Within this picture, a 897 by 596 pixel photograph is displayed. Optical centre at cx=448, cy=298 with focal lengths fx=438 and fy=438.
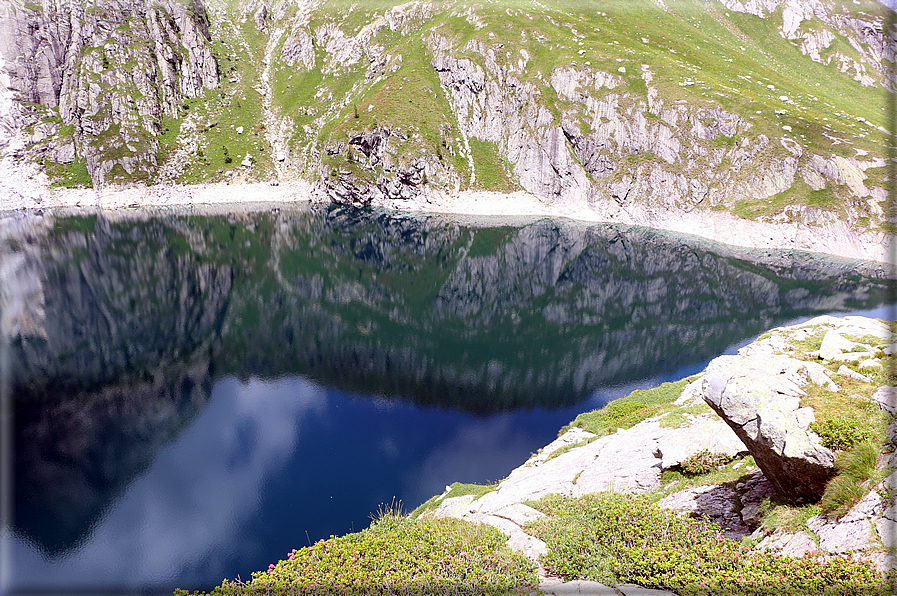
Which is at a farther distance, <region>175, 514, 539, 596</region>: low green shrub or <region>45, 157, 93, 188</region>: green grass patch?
<region>45, 157, 93, 188</region>: green grass patch

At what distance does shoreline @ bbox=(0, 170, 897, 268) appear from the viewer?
9194cm

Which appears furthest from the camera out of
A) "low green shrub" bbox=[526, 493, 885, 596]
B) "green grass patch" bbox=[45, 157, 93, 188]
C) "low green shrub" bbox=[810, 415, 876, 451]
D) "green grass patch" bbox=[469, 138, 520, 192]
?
"green grass patch" bbox=[45, 157, 93, 188]

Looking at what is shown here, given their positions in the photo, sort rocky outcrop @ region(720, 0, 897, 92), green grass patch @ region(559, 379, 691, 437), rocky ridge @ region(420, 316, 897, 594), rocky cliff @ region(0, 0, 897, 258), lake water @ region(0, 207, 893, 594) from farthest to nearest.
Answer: rocky outcrop @ region(720, 0, 897, 92) → rocky cliff @ region(0, 0, 897, 258) → green grass patch @ region(559, 379, 691, 437) → lake water @ region(0, 207, 893, 594) → rocky ridge @ region(420, 316, 897, 594)

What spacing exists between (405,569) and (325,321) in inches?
1659

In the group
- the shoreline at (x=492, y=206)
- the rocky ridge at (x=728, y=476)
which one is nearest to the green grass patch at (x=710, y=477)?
the rocky ridge at (x=728, y=476)

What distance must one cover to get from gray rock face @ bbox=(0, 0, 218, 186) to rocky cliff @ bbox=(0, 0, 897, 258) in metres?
0.52

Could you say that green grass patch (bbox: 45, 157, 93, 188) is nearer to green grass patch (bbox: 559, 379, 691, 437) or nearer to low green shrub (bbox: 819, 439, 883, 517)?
green grass patch (bbox: 559, 379, 691, 437)

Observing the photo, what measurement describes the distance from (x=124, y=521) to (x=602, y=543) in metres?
22.2

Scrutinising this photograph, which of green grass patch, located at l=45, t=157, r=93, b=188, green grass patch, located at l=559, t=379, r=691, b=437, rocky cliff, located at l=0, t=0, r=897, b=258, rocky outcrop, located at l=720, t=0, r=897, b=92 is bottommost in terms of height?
green grass patch, located at l=559, t=379, r=691, b=437

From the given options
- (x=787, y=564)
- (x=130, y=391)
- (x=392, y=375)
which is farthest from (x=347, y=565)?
(x=130, y=391)

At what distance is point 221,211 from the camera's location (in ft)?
409

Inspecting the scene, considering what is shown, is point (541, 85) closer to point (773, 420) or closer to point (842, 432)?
point (773, 420)

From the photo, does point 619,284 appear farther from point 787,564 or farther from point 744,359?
point 787,564

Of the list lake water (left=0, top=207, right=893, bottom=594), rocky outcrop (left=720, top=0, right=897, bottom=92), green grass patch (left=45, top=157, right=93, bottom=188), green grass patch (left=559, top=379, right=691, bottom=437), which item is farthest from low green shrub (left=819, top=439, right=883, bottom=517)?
rocky outcrop (left=720, top=0, right=897, bottom=92)
